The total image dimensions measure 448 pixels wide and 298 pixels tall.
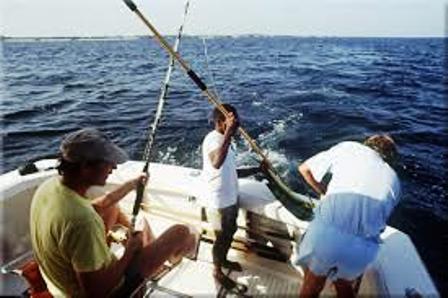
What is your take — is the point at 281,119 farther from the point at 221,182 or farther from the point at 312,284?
the point at 312,284

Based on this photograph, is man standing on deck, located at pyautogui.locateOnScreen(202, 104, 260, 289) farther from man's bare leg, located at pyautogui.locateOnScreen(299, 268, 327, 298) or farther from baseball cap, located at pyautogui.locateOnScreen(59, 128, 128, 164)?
baseball cap, located at pyautogui.locateOnScreen(59, 128, 128, 164)

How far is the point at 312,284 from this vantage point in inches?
108

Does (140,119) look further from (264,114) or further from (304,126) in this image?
(304,126)

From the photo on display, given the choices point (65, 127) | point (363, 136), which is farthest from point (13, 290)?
point (65, 127)

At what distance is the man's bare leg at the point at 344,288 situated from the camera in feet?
9.43

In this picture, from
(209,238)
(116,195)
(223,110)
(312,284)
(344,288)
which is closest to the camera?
(312,284)

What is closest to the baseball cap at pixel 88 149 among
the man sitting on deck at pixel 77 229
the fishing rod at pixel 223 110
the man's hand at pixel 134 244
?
the man sitting on deck at pixel 77 229

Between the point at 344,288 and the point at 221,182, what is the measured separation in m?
1.13

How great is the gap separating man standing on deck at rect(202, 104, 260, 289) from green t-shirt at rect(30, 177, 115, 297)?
127 cm

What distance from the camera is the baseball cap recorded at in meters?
2.06

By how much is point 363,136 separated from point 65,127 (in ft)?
26.4

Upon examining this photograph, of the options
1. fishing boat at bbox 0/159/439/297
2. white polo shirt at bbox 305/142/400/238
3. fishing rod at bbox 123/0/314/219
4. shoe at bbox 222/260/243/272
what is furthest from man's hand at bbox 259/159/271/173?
white polo shirt at bbox 305/142/400/238

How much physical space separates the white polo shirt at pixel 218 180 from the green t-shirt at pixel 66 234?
1275 mm

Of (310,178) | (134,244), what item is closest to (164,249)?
(134,244)
